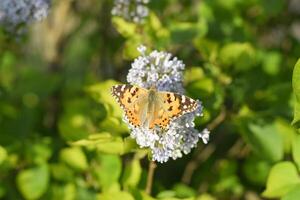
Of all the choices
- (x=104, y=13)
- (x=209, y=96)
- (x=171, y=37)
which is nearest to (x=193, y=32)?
(x=171, y=37)

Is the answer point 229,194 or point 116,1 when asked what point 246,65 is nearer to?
point 116,1

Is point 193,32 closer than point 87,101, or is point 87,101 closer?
point 193,32

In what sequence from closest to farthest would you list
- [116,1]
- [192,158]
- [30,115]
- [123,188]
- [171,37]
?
[123,188] < [116,1] < [171,37] < [30,115] < [192,158]

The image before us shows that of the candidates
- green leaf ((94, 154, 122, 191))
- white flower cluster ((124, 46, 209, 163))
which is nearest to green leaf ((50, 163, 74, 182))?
green leaf ((94, 154, 122, 191))

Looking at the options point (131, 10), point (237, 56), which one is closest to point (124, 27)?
point (131, 10)

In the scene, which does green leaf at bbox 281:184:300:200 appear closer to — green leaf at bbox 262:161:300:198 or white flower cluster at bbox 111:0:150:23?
green leaf at bbox 262:161:300:198

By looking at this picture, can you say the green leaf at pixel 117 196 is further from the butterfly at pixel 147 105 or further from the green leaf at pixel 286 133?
the green leaf at pixel 286 133

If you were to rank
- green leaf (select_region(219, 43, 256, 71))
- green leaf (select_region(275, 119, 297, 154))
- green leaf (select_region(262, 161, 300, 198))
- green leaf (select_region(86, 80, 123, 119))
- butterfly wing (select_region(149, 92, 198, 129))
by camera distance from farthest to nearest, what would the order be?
green leaf (select_region(275, 119, 297, 154))
green leaf (select_region(219, 43, 256, 71))
green leaf (select_region(86, 80, 123, 119))
green leaf (select_region(262, 161, 300, 198))
butterfly wing (select_region(149, 92, 198, 129))
